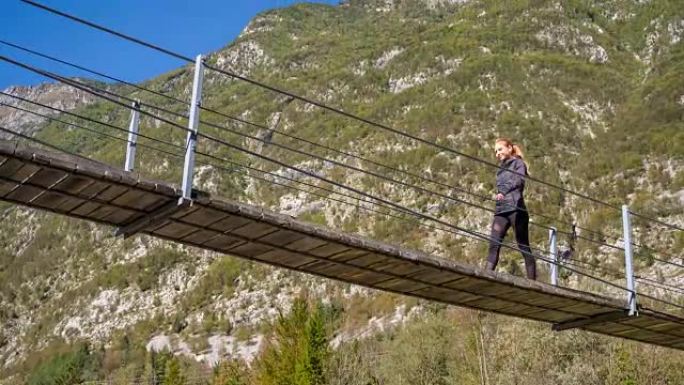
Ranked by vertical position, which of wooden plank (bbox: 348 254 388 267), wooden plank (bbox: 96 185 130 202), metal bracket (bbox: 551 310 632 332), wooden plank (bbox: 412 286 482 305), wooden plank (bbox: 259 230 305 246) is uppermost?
wooden plank (bbox: 96 185 130 202)

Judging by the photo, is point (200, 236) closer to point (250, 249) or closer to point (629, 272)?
point (250, 249)

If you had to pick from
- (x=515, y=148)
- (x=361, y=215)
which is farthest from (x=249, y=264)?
(x=515, y=148)

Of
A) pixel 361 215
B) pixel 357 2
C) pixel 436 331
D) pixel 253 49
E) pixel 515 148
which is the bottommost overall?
pixel 515 148

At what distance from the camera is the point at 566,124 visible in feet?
225

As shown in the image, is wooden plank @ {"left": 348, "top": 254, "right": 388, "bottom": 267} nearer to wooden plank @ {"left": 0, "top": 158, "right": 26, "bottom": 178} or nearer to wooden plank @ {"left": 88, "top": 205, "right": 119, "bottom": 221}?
wooden plank @ {"left": 88, "top": 205, "right": 119, "bottom": 221}

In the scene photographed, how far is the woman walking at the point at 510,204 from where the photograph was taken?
28.2 ft

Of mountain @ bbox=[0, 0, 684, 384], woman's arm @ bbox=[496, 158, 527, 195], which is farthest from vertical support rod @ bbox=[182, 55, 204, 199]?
mountain @ bbox=[0, 0, 684, 384]

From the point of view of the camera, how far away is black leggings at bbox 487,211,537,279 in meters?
8.70

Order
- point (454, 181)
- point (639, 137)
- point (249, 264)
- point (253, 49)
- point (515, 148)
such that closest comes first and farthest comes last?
1. point (515, 148)
2. point (639, 137)
3. point (454, 181)
4. point (249, 264)
5. point (253, 49)

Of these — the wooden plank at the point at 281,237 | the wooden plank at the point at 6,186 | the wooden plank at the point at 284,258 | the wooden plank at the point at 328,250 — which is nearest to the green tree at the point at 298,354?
the wooden plank at the point at 284,258

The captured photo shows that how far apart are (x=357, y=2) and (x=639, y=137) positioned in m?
80.1

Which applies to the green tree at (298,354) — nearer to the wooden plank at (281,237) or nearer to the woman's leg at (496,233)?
the woman's leg at (496,233)

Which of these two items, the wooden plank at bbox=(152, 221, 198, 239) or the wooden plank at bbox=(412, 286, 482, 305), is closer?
the wooden plank at bbox=(152, 221, 198, 239)

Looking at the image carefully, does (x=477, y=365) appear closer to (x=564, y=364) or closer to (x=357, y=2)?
(x=564, y=364)
